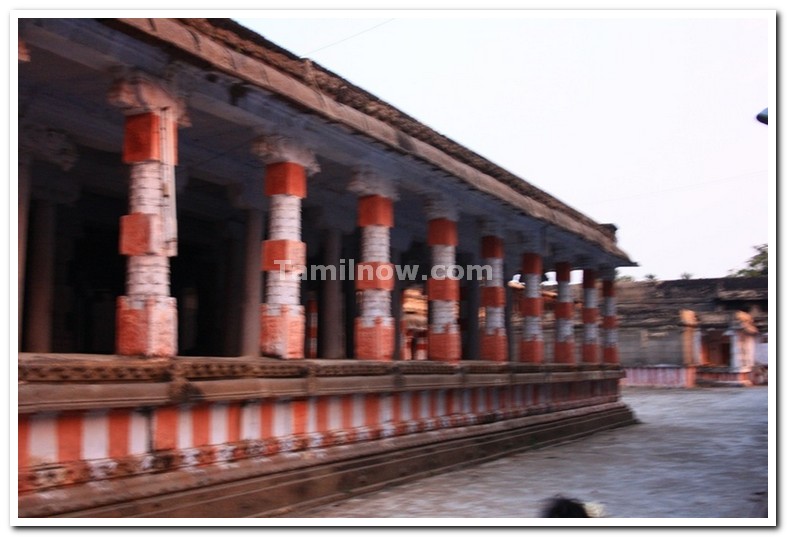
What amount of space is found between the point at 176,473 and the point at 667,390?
1143 inches

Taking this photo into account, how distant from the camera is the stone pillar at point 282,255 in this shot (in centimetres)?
739

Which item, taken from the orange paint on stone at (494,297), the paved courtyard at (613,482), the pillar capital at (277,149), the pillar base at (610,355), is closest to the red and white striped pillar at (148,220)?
the pillar capital at (277,149)

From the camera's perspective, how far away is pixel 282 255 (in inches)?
293

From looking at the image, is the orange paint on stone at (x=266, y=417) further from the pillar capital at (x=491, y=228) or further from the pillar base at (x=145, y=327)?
the pillar capital at (x=491, y=228)

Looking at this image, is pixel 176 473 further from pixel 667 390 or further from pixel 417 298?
pixel 667 390

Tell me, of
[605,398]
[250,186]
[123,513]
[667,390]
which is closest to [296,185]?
[250,186]

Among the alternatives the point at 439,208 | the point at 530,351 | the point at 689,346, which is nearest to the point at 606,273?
the point at 530,351

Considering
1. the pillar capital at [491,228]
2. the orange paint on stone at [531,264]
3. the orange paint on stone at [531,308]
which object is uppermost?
the pillar capital at [491,228]

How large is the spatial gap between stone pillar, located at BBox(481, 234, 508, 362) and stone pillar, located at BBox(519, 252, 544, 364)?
1.50m

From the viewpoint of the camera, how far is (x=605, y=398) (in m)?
16.4

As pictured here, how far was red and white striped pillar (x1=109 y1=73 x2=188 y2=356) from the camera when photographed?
5969 millimetres

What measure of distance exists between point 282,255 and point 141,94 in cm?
201

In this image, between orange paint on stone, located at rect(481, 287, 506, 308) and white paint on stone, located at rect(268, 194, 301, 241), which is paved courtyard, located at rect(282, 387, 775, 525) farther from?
white paint on stone, located at rect(268, 194, 301, 241)

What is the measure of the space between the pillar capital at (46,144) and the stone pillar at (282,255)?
1985mm
